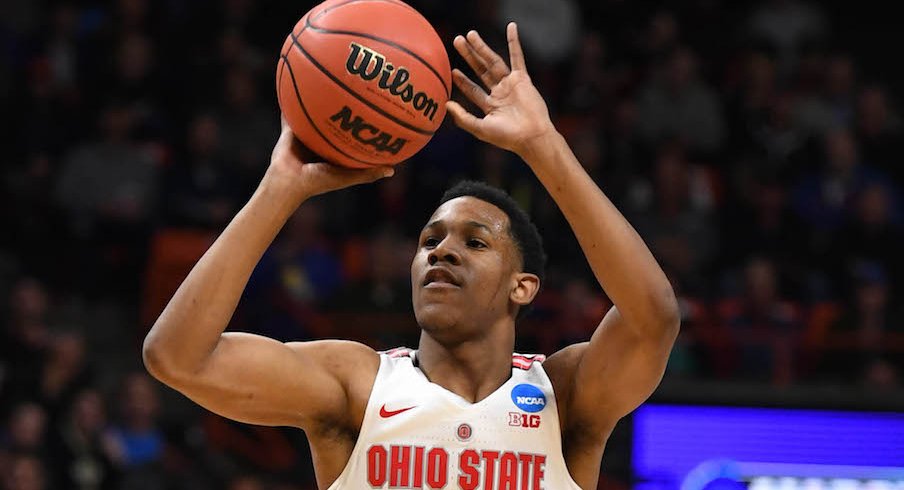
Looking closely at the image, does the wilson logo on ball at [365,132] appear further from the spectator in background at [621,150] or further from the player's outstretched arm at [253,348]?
the spectator in background at [621,150]

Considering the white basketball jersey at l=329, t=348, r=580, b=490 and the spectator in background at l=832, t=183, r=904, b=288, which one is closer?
the white basketball jersey at l=329, t=348, r=580, b=490

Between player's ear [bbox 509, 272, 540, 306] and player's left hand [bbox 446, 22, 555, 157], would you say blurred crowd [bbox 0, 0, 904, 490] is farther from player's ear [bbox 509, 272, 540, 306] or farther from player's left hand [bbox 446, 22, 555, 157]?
player's left hand [bbox 446, 22, 555, 157]

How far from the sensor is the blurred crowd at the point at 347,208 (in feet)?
27.3

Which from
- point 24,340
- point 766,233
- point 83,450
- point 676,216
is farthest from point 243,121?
point 766,233

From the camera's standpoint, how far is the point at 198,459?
8.23 meters

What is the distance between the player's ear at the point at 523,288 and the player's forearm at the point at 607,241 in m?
0.53

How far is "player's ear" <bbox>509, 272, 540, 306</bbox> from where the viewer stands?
159 inches

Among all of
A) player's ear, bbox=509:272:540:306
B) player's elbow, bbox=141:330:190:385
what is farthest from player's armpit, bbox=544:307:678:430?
player's elbow, bbox=141:330:190:385

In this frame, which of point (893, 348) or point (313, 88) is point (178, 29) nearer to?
point (893, 348)

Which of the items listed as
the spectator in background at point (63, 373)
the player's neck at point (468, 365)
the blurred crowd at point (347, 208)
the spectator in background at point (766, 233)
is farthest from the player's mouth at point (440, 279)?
the spectator in background at point (766, 233)

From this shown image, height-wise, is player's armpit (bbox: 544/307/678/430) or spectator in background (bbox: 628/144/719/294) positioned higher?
spectator in background (bbox: 628/144/719/294)

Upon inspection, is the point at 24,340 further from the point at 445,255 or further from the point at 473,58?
the point at 473,58

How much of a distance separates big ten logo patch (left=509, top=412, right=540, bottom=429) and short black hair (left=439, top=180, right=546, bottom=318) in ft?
1.69

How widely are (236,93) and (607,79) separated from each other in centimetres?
311
